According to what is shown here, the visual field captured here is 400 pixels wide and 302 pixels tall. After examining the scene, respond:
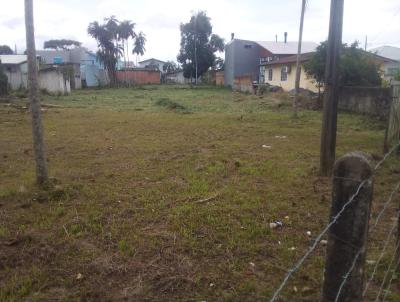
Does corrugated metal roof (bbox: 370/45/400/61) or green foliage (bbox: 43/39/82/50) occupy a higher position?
green foliage (bbox: 43/39/82/50)

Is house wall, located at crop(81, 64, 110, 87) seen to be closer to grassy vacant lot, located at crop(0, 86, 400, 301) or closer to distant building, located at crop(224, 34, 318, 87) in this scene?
distant building, located at crop(224, 34, 318, 87)

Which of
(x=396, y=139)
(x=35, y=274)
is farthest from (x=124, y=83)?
(x=35, y=274)

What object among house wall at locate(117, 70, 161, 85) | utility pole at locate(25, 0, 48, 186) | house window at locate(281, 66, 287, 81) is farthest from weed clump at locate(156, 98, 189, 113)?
house wall at locate(117, 70, 161, 85)

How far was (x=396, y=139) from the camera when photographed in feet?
25.6

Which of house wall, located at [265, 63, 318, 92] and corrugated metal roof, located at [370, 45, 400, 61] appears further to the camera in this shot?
corrugated metal roof, located at [370, 45, 400, 61]

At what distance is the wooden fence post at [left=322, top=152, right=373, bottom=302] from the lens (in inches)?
57.1

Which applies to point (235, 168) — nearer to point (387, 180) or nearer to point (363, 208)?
point (387, 180)

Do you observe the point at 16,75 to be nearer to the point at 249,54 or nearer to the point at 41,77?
the point at 41,77

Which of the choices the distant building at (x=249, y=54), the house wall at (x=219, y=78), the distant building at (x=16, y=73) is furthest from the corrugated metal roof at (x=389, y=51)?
the distant building at (x=16, y=73)

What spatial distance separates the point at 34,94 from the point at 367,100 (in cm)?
1319

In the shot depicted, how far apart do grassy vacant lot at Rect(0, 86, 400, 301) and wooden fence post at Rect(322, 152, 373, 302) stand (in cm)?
143

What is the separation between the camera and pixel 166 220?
434 centimetres

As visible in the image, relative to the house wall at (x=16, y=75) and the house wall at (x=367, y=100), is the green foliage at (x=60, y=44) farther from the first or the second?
the house wall at (x=367, y=100)

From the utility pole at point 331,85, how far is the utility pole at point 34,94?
173 inches
